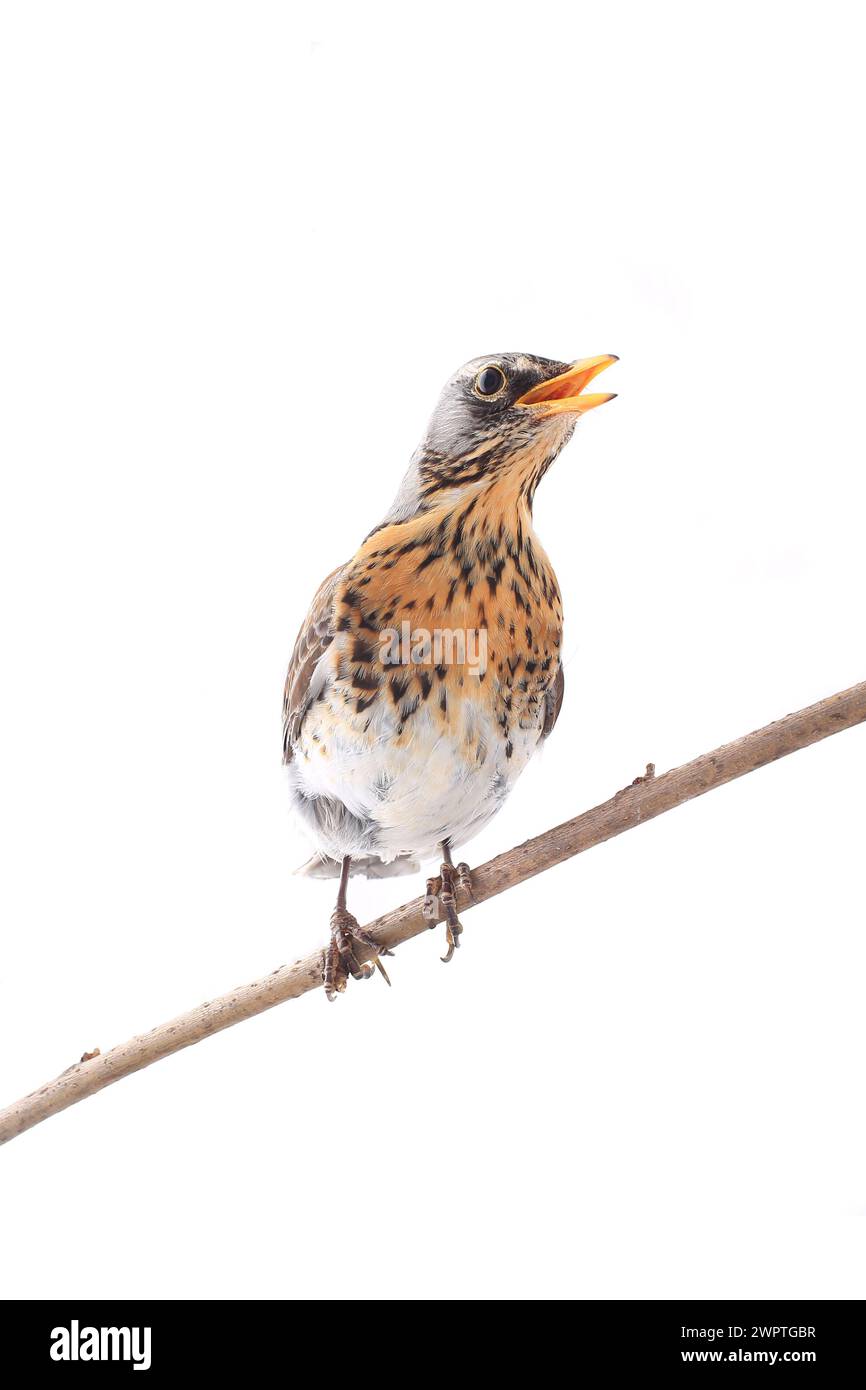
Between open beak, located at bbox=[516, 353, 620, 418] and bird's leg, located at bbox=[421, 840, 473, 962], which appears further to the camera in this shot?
bird's leg, located at bbox=[421, 840, 473, 962]

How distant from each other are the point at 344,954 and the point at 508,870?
338 millimetres

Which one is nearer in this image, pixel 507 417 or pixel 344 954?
pixel 507 417

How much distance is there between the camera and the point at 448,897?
2033 mm

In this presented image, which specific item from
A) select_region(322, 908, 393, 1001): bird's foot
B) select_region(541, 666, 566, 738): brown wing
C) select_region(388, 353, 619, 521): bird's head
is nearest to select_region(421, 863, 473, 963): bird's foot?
select_region(322, 908, 393, 1001): bird's foot

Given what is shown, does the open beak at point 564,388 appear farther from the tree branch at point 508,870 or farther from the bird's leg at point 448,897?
the bird's leg at point 448,897

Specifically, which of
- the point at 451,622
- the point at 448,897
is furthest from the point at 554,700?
the point at 448,897

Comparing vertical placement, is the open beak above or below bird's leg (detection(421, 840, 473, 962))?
above

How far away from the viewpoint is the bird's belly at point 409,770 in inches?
75.7

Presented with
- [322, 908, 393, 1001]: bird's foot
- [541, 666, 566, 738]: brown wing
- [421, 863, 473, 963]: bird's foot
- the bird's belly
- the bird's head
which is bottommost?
[322, 908, 393, 1001]: bird's foot

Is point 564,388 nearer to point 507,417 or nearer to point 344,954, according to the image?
point 507,417

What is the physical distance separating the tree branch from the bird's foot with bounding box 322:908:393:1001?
0.06 feet

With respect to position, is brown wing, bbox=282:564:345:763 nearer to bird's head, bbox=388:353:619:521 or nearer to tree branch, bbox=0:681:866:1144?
bird's head, bbox=388:353:619:521

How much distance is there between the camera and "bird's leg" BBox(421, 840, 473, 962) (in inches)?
79.2

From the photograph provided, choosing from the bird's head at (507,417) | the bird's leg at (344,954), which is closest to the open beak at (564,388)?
the bird's head at (507,417)
